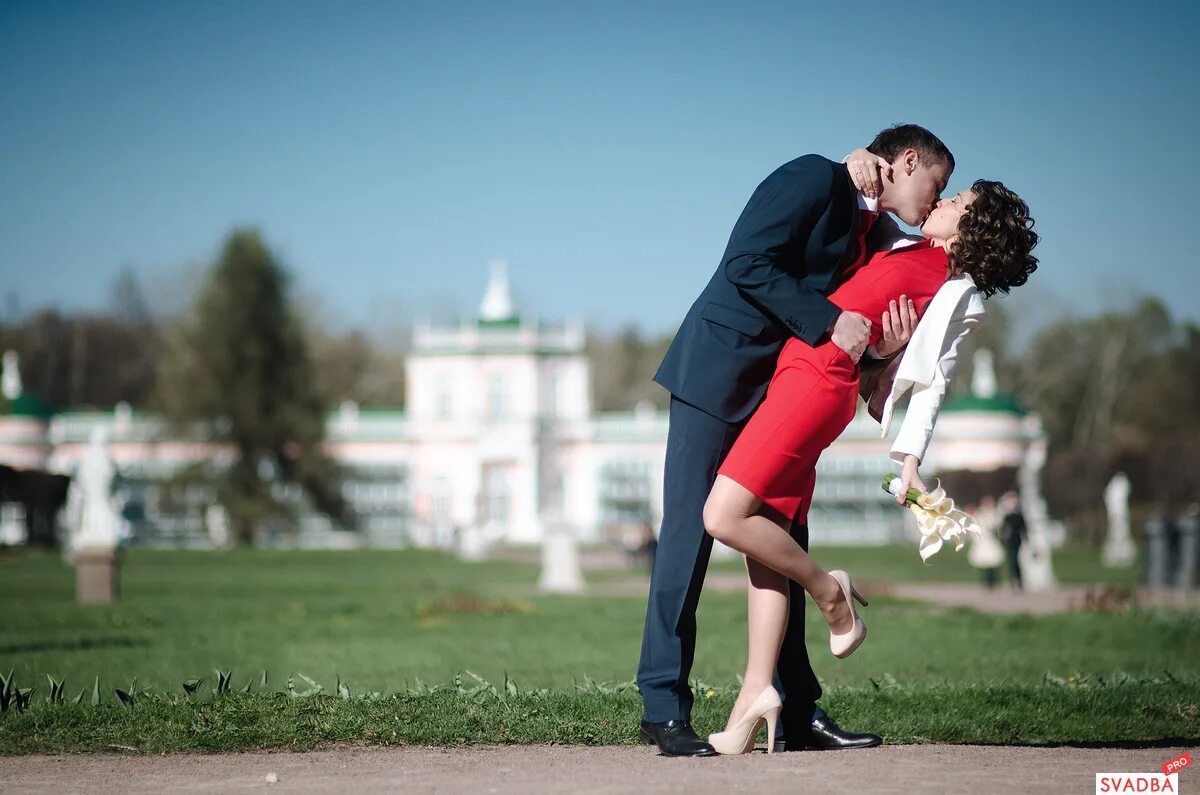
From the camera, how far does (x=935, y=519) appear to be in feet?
15.0

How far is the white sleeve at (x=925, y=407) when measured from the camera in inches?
182

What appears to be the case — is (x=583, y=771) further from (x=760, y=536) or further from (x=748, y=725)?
(x=760, y=536)

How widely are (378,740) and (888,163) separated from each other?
217 centimetres

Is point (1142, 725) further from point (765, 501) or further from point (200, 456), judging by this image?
point (200, 456)

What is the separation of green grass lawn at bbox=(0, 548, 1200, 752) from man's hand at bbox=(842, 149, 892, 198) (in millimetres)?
1662

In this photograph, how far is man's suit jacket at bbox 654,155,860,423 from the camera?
4.52 meters

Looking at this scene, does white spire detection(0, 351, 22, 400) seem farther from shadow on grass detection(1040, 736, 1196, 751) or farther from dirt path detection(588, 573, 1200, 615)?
shadow on grass detection(1040, 736, 1196, 751)

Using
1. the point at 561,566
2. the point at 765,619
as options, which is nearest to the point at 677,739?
the point at 765,619

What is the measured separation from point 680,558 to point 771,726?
52 centimetres

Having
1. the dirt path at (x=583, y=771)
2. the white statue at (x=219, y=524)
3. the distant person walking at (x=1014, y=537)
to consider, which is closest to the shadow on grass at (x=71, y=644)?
the dirt path at (x=583, y=771)

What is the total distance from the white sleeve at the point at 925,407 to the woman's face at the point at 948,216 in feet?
0.86

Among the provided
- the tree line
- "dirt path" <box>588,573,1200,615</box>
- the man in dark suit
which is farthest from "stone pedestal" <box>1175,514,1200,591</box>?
the tree line

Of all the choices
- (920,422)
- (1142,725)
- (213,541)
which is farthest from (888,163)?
(213,541)

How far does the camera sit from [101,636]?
11656 mm
